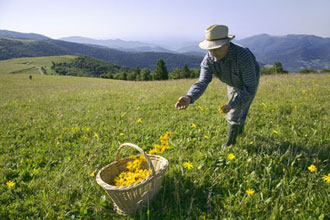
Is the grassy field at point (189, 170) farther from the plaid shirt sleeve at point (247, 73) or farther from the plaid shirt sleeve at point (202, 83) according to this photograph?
the plaid shirt sleeve at point (202, 83)

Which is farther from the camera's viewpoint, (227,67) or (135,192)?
(227,67)

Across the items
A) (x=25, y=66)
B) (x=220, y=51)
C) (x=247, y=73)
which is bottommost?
(x=25, y=66)

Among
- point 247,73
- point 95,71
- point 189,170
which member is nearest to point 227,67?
point 247,73

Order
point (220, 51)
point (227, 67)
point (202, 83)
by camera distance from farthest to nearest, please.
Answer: point (202, 83)
point (227, 67)
point (220, 51)

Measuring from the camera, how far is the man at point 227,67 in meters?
2.78

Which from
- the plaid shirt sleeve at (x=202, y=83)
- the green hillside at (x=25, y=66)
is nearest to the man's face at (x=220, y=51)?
the plaid shirt sleeve at (x=202, y=83)

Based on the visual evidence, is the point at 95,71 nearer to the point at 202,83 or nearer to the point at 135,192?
the point at 202,83

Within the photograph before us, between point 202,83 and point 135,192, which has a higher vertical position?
point 202,83

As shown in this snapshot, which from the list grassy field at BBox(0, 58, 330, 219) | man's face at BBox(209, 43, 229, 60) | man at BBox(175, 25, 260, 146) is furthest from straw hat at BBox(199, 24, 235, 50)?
grassy field at BBox(0, 58, 330, 219)

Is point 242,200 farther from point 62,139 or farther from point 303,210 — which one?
point 62,139

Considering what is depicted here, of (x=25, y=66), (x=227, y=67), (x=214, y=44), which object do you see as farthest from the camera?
(x=25, y=66)

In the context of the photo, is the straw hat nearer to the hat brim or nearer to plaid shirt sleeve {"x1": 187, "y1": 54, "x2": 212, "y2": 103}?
the hat brim

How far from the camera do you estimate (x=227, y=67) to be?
10.5 feet

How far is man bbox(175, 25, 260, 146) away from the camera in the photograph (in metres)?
2.78
